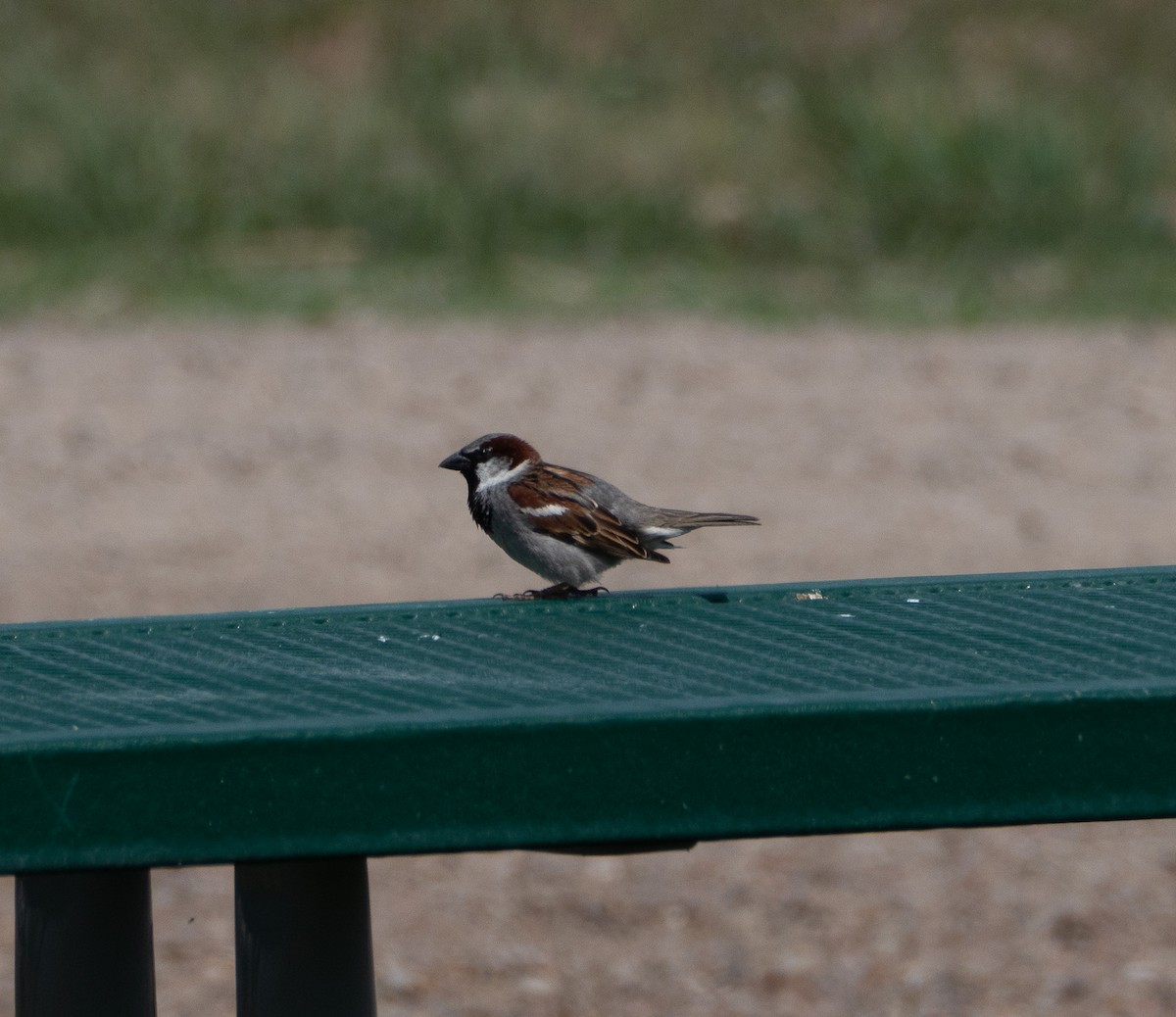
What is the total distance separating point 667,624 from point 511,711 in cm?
76

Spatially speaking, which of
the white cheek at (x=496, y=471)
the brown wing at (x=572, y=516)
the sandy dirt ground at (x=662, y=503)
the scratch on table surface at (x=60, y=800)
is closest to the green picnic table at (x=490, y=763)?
the scratch on table surface at (x=60, y=800)

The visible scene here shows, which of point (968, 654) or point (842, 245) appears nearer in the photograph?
point (968, 654)

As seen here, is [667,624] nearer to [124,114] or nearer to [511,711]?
[511,711]

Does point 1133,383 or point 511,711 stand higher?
point 1133,383

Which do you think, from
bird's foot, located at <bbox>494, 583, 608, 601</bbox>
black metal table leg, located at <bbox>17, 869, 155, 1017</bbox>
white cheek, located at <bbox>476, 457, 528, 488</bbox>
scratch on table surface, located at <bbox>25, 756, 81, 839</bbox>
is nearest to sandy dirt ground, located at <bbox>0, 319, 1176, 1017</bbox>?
bird's foot, located at <bbox>494, 583, 608, 601</bbox>

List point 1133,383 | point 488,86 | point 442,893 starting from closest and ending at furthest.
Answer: point 442,893 < point 1133,383 < point 488,86

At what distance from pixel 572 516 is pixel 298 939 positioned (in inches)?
56.2

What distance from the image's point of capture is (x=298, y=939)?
258 cm

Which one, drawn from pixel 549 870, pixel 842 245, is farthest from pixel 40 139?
pixel 549 870

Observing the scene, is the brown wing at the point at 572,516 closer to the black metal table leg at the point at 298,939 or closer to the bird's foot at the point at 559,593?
the bird's foot at the point at 559,593

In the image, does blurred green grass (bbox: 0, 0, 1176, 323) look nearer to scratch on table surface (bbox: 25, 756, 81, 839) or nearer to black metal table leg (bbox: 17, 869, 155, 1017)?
black metal table leg (bbox: 17, 869, 155, 1017)

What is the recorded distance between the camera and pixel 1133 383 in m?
9.88

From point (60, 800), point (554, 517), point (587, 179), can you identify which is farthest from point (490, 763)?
point (587, 179)

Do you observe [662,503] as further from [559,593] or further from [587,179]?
[587,179]
